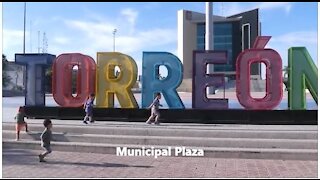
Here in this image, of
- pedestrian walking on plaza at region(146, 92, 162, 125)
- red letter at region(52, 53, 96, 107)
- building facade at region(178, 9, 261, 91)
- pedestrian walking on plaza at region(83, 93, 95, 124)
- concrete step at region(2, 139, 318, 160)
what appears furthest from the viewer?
building facade at region(178, 9, 261, 91)

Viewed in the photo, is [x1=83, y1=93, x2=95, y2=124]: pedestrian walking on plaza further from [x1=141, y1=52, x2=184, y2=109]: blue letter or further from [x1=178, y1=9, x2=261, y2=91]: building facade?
[x1=178, y1=9, x2=261, y2=91]: building facade

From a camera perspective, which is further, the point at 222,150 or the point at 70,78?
the point at 70,78

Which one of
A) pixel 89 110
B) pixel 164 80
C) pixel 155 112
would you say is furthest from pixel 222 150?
pixel 89 110

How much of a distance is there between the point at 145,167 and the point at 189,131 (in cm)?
320

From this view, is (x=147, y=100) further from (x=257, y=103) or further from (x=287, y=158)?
(x=287, y=158)

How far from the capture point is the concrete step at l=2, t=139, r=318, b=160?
9.77 meters

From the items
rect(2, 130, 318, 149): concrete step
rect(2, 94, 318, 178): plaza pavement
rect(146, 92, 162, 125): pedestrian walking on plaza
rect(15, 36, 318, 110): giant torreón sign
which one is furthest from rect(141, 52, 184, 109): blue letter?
rect(2, 94, 318, 178): plaza pavement

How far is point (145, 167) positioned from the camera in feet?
28.7

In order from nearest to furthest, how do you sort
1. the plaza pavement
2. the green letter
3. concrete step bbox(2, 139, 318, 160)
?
1. the plaza pavement
2. concrete step bbox(2, 139, 318, 160)
3. the green letter

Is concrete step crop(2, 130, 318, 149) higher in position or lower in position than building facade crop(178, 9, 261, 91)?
lower

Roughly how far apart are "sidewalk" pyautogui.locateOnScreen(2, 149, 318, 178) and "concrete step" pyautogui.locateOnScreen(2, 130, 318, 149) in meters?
0.96

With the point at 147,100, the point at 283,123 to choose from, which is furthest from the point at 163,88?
the point at 283,123

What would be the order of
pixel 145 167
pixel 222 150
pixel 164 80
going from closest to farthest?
pixel 145 167, pixel 222 150, pixel 164 80

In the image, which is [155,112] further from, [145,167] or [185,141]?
[145,167]
